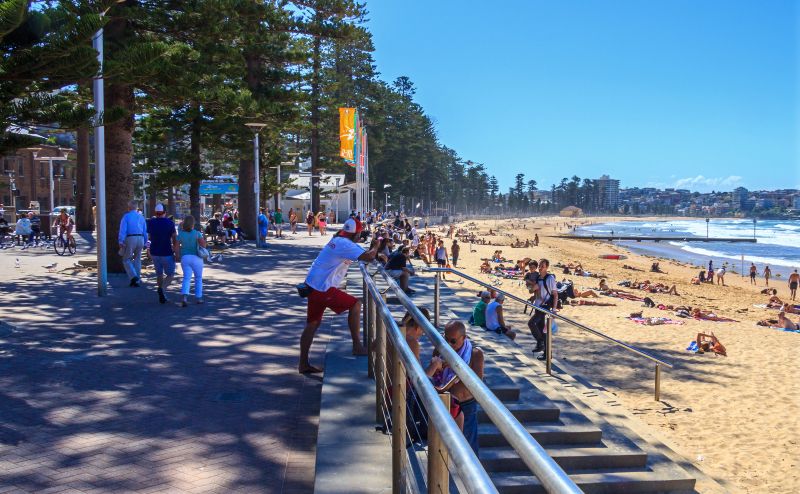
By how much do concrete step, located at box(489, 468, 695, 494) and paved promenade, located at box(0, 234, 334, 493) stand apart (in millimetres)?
1583

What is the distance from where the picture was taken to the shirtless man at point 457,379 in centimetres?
442

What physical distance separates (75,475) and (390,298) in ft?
9.41

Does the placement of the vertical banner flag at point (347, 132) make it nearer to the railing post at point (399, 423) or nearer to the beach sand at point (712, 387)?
the beach sand at point (712, 387)

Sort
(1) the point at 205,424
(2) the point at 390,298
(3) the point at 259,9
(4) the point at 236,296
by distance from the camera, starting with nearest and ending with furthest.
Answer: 1. (1) the point at 205,424
2. (2) the point at 390,298
3. (4) the point at 236,296
4. (3) the point at 259,9

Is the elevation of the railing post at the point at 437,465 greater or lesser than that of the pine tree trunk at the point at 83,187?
lesser

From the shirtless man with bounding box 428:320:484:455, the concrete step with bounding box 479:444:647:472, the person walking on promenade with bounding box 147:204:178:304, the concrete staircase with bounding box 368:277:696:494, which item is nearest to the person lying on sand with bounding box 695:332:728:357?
the concrete staircase with bounding box 368:277:696:494

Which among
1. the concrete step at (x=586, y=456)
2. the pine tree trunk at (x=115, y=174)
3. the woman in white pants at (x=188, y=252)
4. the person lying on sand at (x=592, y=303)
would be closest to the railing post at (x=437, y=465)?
the concrete step at (x=586, y=456)

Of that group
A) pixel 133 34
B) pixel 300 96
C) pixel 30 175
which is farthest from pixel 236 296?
pixel 30 175

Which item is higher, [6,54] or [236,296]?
[6,54]

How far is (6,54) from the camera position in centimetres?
884

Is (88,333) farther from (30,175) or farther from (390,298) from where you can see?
(30,175)

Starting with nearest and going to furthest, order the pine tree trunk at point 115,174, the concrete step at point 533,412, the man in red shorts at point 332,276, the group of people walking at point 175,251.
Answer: the man in red shorts at point 332,276 → the concrete step at point 533,412 → the group of people walking at point 175,251 → the pine tree trunk at point 115,174

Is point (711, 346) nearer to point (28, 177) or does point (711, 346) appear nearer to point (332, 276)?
point (332, 276)

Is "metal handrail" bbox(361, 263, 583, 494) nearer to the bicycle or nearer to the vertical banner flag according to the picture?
the bicycle
